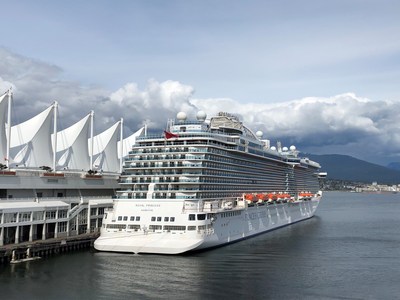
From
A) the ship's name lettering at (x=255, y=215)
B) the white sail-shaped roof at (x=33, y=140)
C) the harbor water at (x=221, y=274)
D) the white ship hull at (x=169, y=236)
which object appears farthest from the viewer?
the ship's name lettering at (x=255, y=215)

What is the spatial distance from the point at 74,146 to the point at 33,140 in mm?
8674

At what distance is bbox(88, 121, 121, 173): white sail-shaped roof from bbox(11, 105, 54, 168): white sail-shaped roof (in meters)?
14.8

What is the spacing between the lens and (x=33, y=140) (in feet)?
183

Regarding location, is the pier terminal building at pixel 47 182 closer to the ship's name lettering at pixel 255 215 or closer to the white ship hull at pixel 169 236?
the white ship hull at pixel 169 236

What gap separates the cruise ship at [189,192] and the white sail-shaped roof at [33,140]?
1269 cm

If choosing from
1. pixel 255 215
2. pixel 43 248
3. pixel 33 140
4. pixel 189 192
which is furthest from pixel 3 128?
pixel 255 215

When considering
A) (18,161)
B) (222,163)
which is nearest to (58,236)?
(18,161)

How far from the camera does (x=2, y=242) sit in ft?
137

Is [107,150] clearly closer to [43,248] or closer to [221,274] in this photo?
[43,248]

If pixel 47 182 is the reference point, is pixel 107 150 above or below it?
above

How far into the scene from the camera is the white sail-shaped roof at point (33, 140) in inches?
2172

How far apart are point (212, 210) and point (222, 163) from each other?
8.06 metres

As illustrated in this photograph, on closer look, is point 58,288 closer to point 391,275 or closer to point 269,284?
point 269,284

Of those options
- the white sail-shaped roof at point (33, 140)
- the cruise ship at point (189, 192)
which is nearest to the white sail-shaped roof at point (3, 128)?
Answer: the white sail-shaped roof at point (33, 140)
